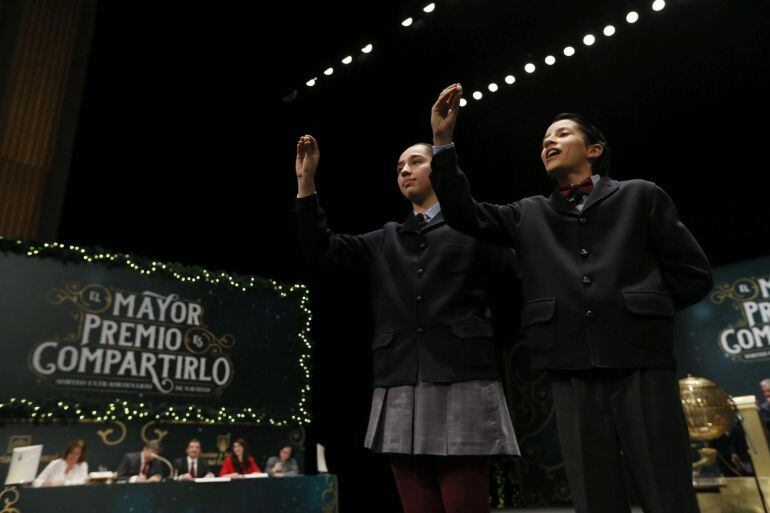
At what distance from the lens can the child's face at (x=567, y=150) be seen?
1310mm

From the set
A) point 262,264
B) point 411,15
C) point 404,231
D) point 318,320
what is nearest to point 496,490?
point 318,320

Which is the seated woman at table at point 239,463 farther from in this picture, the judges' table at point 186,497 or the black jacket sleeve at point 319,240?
the black jacket sleeve at point 319,240

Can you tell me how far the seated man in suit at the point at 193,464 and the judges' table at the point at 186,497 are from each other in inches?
24.7

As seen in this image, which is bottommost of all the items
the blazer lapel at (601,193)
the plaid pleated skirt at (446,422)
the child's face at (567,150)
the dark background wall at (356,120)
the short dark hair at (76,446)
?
the plaid pleated skirt at (446,422)

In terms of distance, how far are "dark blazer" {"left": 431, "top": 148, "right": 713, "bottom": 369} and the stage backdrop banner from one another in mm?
3970

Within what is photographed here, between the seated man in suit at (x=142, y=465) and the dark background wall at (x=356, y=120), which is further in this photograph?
the dark background wall at (x=356, y=120)

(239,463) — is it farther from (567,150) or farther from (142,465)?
(567,150)

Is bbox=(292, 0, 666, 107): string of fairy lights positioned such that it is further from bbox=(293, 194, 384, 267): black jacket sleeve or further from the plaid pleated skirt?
the plaid pleated skirt

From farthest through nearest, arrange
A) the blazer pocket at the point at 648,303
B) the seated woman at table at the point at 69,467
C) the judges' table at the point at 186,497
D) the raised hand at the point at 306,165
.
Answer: the seated woman at table at the point at 69,467 < the judges' table at the point at 186,497 < the raised hand at the point at 306,165 < the blazer pocket at the point at 648,303

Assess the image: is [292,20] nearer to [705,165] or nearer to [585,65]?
[585,65]

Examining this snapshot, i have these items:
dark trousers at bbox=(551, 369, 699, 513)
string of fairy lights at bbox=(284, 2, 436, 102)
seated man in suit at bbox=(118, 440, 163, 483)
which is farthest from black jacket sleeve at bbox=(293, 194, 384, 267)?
seated man in suit at bbox=(118, 440, 163, 483)

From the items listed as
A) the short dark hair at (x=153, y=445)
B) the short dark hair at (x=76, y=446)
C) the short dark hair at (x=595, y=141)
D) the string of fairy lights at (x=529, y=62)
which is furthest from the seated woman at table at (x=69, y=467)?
the short dark hair at (x=595, y=141)

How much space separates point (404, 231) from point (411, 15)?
271 cm

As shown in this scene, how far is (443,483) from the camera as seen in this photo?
1.24 meters
